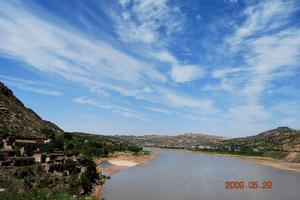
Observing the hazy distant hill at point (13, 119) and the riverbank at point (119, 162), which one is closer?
the hazy distant hill at point (13, 119)

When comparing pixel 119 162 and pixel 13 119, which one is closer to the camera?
pixel 13 119

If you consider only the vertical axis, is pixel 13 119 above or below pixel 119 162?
above

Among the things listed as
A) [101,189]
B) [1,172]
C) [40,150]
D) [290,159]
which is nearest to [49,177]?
[1,172]

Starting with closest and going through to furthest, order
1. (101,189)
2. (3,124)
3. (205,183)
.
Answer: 1. (101,189)
2. (205,183)
3. (3,124)

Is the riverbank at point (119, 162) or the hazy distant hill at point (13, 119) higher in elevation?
the hazy distant hill at point (13, 119)

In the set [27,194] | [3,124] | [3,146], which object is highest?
[3,124]

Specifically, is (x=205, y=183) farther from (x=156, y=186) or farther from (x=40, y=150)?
(x=40, y=150)

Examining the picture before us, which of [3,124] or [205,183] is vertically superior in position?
[3,124]

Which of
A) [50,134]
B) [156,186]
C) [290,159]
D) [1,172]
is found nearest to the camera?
[1,172]

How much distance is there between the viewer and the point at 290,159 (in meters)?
154

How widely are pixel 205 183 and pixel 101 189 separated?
21960 millimetres

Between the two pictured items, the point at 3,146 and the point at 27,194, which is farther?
the point at 3,146

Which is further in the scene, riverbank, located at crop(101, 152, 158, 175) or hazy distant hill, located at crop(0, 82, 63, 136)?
riverbank, located at crop(101, 152, 158, 175)

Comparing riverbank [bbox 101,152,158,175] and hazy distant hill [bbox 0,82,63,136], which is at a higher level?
hazy distant hill [bbox 0,82,63,136]
